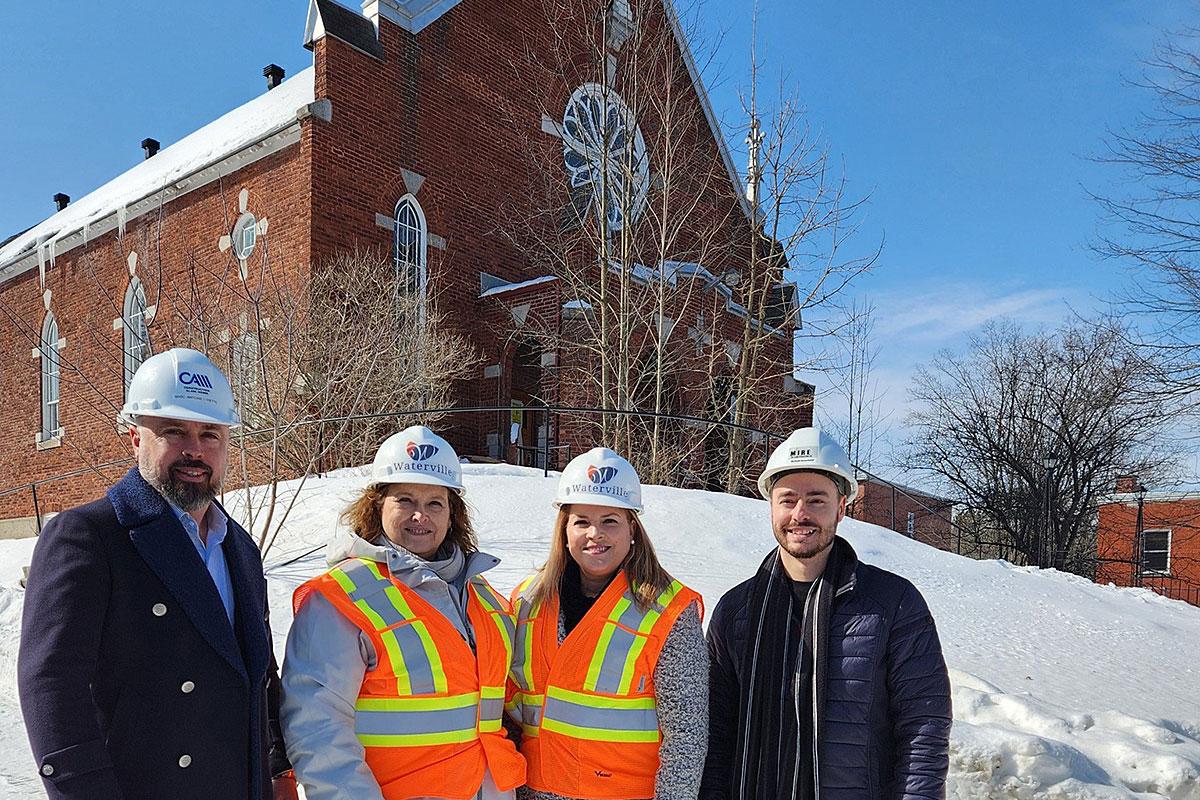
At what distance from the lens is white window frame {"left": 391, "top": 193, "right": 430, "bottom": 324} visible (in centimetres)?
1664

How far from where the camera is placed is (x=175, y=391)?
2566mm

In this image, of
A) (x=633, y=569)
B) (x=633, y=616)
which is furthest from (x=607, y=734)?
(x=633, y=569)

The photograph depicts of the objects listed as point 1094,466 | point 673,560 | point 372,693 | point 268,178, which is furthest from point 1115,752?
point 1094,466

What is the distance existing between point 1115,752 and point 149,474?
601 centimetres

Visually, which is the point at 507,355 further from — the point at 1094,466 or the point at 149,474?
the point at 1094,466

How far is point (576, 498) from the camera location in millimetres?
3311

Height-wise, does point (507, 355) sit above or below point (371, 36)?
below

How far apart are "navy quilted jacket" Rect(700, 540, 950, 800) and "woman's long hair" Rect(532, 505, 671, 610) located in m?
0.65

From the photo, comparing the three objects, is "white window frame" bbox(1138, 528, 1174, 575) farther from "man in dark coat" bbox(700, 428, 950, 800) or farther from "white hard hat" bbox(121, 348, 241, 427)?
"white hard hat" bbox(121, 348, 241, 427)

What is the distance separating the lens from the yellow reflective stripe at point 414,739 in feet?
9.34

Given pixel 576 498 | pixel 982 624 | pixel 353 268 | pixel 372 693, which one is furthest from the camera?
pixel 353 268

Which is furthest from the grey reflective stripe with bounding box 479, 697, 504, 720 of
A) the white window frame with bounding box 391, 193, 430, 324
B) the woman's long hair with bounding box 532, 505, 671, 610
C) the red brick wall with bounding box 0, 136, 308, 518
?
the white window frame with bounding box 391, 193, 430, 324

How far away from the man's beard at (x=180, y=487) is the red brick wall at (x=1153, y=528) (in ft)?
105

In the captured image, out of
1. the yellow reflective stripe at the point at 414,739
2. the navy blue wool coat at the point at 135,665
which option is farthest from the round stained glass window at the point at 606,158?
the navy blue wool coat at the point at 135,665
